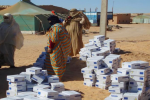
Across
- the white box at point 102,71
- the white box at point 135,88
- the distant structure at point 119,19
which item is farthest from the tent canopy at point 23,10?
the distant structure at point 119,19

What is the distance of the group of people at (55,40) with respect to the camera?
719cm

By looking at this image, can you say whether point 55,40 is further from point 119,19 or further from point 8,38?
point 119,19

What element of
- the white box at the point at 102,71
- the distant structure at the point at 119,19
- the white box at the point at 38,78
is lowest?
the distant structure at the point at 119,19

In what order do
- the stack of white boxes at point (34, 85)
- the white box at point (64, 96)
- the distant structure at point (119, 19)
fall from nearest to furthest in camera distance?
the white box at point (64, 96) → the stack of white boxes at point (34, 85) → the distant structure at point (119, 19)

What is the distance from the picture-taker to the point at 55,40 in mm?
7082

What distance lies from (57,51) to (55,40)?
342 millimetres

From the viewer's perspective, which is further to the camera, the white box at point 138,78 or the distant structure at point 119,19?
the distant structure at point 119,19

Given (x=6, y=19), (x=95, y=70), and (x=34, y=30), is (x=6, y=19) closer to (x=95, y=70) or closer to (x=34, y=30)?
(x=95, y=70)

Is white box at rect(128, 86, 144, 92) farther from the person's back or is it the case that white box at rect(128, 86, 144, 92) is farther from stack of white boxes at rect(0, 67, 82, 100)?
the person's back

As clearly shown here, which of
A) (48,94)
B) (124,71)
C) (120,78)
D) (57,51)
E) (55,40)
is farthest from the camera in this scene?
(57,51)

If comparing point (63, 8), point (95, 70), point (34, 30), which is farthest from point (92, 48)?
point (63, 8)

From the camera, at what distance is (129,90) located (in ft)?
18.6

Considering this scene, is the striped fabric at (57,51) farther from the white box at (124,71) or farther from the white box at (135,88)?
the white box at (135,88)

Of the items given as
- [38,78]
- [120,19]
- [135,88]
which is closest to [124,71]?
[135,88]
